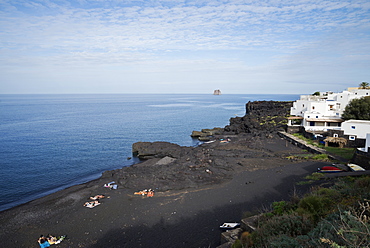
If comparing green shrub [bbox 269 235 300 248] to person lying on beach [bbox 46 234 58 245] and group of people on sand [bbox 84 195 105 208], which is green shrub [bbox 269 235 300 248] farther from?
group of people on sand [bbox 84 195 105 208]

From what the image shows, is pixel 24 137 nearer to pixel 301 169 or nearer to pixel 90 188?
pixel 90 188

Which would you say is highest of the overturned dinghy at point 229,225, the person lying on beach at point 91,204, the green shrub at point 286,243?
the green shrub at point 286,243

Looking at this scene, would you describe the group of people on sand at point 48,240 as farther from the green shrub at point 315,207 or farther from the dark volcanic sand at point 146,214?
the green shrub at point 315,207

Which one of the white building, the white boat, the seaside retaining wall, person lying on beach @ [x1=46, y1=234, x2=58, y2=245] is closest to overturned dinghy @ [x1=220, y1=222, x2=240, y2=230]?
the white boat

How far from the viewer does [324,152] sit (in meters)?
27.7

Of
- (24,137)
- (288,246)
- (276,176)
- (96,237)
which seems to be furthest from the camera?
(24,137)

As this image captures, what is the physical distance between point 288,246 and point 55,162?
3495cm

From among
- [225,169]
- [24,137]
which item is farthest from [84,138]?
[225,169]

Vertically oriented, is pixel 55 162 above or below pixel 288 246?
below

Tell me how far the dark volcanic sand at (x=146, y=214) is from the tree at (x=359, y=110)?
946 inches

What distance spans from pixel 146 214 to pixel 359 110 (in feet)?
133

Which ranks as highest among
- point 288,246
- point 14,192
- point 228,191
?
point 288,246

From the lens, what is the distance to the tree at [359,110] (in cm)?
3841

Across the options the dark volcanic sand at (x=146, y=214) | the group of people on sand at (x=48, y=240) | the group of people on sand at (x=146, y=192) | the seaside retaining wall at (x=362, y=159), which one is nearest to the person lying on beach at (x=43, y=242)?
the group of people on sand at (x=48, y=240)
